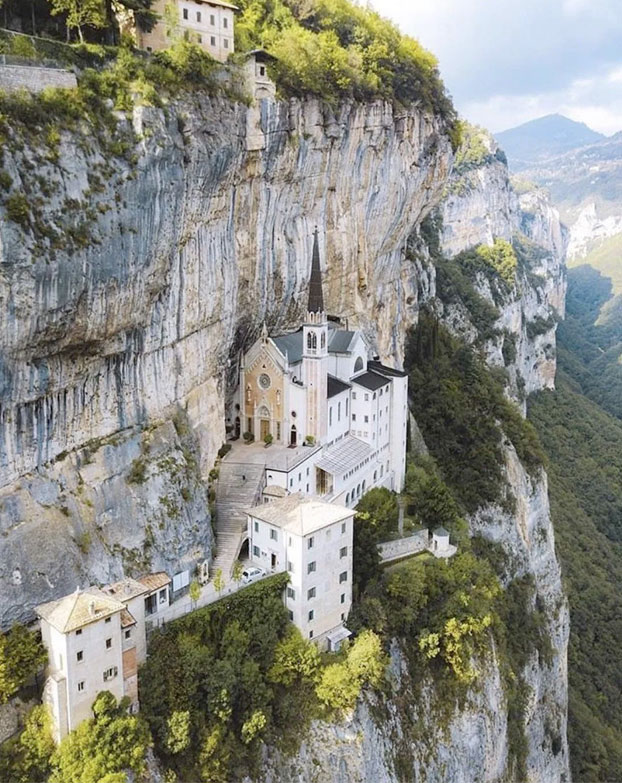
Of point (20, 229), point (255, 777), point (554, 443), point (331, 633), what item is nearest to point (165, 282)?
point (20, 229)

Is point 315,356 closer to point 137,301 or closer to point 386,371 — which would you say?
point 386,371

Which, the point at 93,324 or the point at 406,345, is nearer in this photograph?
the point at 93,324

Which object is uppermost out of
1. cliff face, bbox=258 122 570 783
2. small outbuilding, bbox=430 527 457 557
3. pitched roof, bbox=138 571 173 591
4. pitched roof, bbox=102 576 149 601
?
pitched roof, bbox=102 576 149 601

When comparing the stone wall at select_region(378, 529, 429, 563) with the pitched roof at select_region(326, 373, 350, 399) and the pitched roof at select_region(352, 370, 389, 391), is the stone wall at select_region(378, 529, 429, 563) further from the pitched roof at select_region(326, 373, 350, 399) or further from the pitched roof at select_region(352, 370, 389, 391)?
the pitched roof at select_region(352, 370, 389, 391)

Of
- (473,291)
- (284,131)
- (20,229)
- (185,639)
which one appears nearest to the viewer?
(20,229)

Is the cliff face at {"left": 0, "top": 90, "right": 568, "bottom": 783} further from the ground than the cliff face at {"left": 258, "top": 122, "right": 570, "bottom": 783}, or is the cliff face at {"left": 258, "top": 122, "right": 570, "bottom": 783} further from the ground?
the cliff face at {"left": 0, "top": 90, "right": 568, "bottom": 783}

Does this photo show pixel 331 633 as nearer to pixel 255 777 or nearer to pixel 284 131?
pixel 255 777

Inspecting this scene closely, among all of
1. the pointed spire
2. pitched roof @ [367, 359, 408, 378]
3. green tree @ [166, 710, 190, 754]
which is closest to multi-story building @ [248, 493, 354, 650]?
green tree @ [166, 710, 190, 754]
